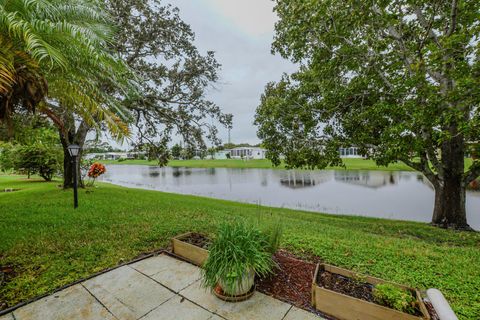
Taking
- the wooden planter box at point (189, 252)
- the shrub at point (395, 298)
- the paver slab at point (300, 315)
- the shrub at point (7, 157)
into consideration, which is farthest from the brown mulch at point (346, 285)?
the shrub at point (7, 157)

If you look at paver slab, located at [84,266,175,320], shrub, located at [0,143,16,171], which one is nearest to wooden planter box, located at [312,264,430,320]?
paver slab, located at [84,266,175,320]

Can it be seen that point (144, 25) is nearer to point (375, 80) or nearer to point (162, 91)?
point (162, 91)

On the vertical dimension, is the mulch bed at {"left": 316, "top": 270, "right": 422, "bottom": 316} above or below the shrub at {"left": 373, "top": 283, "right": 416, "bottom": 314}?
below

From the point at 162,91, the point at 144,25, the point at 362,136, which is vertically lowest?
the point at 362,136

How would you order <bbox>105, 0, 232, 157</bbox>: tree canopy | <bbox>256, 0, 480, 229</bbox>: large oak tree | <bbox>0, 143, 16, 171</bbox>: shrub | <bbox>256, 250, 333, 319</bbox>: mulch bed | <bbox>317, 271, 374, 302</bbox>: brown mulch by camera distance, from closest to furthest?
<bbox>317, 271, 374, 302</bbox>: brown mulch
<bbox>256, 250, 333, 319</bbox>: mulch bed
<bbox>256, 0, 480, 229</bbox>: large oak tree
<bbox>105, 0, 232, 157</bbox>: tree canopy
<bbox>0, 143, 16, 171</bbox>: shrub

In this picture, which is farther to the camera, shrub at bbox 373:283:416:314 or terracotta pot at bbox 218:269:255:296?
terracotta pot at bbox 218:269:255:296

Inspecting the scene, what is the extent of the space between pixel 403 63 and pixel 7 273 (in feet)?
30.8

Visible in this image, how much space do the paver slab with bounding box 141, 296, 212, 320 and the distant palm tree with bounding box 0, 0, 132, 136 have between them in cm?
281

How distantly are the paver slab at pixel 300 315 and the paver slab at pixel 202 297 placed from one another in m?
0.69

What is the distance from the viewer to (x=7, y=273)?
2.94 metres

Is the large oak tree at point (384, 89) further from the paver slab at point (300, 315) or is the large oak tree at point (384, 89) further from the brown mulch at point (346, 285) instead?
the paver slab at point (300, 315)

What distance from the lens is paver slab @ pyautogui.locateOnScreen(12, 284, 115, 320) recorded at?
2119 millimetres

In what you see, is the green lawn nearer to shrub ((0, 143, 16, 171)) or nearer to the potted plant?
the potted plant

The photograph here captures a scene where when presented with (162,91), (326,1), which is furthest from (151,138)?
(326,1)
